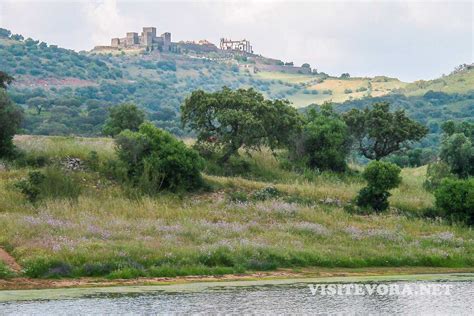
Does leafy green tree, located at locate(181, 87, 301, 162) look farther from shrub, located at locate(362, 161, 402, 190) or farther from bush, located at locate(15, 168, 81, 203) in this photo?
bush, located at locate(15, 168, 81, 203)

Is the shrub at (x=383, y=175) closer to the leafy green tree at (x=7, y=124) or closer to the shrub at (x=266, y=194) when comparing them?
the shrub at (x=266, y=194)

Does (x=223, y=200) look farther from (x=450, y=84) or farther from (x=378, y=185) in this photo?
(x=450, y=84)

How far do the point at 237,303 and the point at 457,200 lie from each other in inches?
864

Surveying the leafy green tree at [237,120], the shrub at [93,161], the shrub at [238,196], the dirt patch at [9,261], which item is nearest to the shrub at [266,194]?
the shrub at [238,196]

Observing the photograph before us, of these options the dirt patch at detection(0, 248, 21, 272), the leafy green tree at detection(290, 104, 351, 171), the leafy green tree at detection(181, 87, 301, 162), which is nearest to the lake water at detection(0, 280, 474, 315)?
the dirt patch at detection(0, 248, 21, 272)

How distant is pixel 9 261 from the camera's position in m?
27.9

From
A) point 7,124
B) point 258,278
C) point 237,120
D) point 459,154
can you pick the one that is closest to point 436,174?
point 459,154

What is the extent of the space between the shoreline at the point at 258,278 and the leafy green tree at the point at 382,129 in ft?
100

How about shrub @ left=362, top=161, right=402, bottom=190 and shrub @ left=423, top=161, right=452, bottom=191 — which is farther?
shrub @ left=423, top=161, right=452, bottom=191

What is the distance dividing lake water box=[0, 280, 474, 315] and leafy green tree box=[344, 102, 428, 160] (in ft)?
126

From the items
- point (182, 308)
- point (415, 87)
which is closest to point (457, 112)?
point (415, 87)

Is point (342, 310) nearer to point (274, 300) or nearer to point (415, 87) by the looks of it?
point (274, 300)

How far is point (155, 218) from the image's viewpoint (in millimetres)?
36000

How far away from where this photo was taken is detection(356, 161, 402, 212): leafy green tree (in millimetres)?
42531
